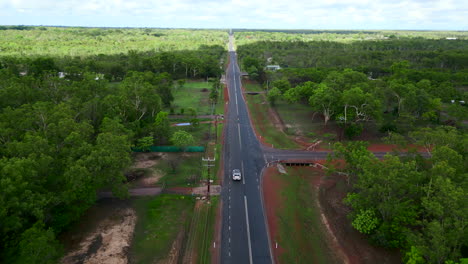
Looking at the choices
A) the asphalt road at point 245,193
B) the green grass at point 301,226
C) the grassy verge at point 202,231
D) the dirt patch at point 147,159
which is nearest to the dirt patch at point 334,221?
the green grass at point 301,226

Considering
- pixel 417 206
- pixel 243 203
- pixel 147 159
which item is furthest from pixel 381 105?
pixel 147 159

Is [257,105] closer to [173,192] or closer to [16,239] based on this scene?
[173,192]

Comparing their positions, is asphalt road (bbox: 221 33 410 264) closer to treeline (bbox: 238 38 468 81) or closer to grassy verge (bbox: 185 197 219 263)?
grassy verge (bbox: 185 197 219 263)

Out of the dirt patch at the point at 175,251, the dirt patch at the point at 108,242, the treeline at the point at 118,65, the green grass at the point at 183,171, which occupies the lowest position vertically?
the dirt patch at the point at 175,251

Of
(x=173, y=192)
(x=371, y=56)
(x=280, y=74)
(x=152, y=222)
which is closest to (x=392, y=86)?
(x=280, y=74)

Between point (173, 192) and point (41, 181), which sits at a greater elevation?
point (41, 181)

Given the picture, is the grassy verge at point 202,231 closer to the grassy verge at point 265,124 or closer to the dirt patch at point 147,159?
the dirt patch at point 147,159

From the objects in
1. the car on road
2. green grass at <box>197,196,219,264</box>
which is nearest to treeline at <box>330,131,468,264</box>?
green grass at <box>197,196,219,264</box>
